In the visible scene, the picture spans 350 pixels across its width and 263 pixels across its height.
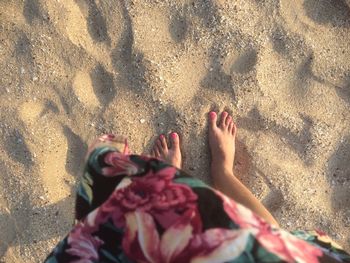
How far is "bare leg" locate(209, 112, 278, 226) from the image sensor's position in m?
1.81

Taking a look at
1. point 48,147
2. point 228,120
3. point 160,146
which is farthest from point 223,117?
point 48,147

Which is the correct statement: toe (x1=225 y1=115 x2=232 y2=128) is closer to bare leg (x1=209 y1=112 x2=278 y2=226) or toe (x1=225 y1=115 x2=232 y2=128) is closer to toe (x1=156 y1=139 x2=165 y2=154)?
bare leg (x1=209 y1=112 x2=278 y2=226)

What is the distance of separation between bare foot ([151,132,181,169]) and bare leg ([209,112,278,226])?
126 millimetres

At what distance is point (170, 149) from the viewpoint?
188 cm

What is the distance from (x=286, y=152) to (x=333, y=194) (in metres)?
0.24

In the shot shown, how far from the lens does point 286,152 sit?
1896 millimetres

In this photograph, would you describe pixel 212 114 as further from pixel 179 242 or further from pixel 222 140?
pixel 179 242

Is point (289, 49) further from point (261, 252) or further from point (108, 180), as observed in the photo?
point (261, 252)

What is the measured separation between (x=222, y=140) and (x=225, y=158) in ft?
0.22

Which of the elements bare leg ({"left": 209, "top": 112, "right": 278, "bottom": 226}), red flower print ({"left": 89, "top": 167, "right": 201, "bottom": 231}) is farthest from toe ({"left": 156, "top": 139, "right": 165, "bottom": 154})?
red flower print ({"left": 89, "top": 167, "right": 201, "bottom": 231})

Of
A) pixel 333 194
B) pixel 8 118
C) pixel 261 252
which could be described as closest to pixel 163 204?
pixel 261 252

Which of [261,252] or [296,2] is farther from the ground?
[296,2]

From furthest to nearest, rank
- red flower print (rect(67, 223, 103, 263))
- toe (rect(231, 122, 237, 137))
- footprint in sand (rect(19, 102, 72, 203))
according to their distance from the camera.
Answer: toe (rect(231, 122, 237, 137)) → footprint in sand (rect(19, 102, 72, 203)) → red flower print (rect(67, 223, 103, 263))

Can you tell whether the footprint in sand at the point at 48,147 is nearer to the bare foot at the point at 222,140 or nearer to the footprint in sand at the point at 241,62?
the bare foot at the point at 222,140
